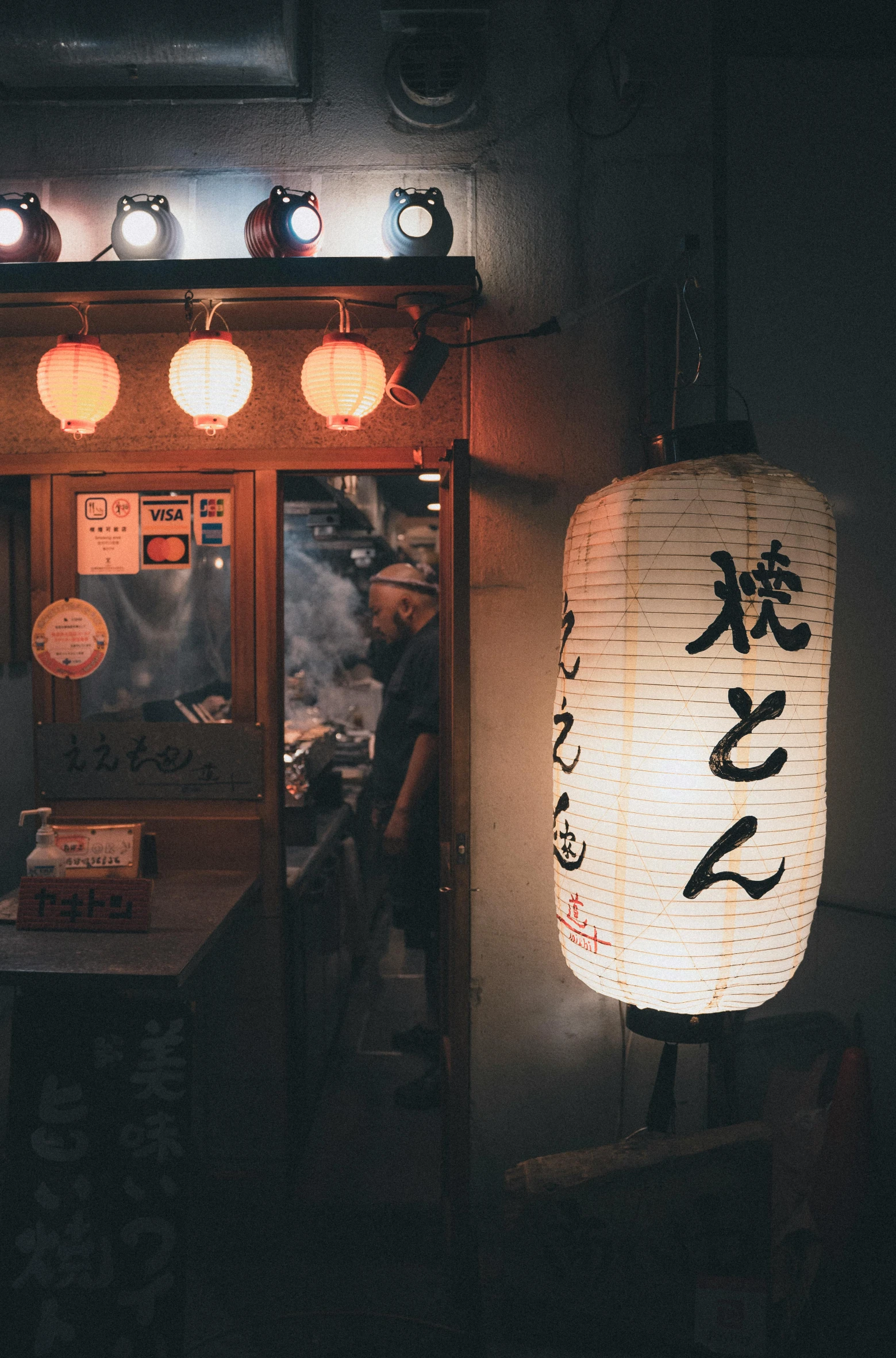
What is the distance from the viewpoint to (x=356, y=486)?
805 centimetres

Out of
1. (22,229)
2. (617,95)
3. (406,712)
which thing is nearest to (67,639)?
(22,229)

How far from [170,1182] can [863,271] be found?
5.10 meters

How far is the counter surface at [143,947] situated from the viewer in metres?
2.70

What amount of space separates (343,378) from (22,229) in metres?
1.76

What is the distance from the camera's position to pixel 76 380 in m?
3.32

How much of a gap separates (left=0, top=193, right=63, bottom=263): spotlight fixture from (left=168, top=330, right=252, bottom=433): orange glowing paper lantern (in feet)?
3.03

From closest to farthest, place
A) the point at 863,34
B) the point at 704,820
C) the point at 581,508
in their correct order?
1. the point at 704,820
2. the point at 581,508
3. the point at 863,34

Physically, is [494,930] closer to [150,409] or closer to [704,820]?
[704,820]

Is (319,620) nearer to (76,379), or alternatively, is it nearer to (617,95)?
(76,379)

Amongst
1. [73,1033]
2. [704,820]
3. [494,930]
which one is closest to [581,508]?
[704,820]

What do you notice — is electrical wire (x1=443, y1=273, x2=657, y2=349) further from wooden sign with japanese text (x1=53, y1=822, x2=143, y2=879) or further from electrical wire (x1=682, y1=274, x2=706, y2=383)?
wooden sign with japanese text (x1=53, y1=822, x2=143, y2=879)

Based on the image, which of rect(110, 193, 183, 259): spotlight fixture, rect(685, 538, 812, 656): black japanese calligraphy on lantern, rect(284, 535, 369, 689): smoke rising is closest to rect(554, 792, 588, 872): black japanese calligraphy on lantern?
rect(685, 538, 812, 656): black japanese calligraphy on lantern

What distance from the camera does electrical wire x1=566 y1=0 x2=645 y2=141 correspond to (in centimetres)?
358

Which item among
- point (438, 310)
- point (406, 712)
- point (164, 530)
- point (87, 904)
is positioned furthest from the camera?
point (406, 712)
